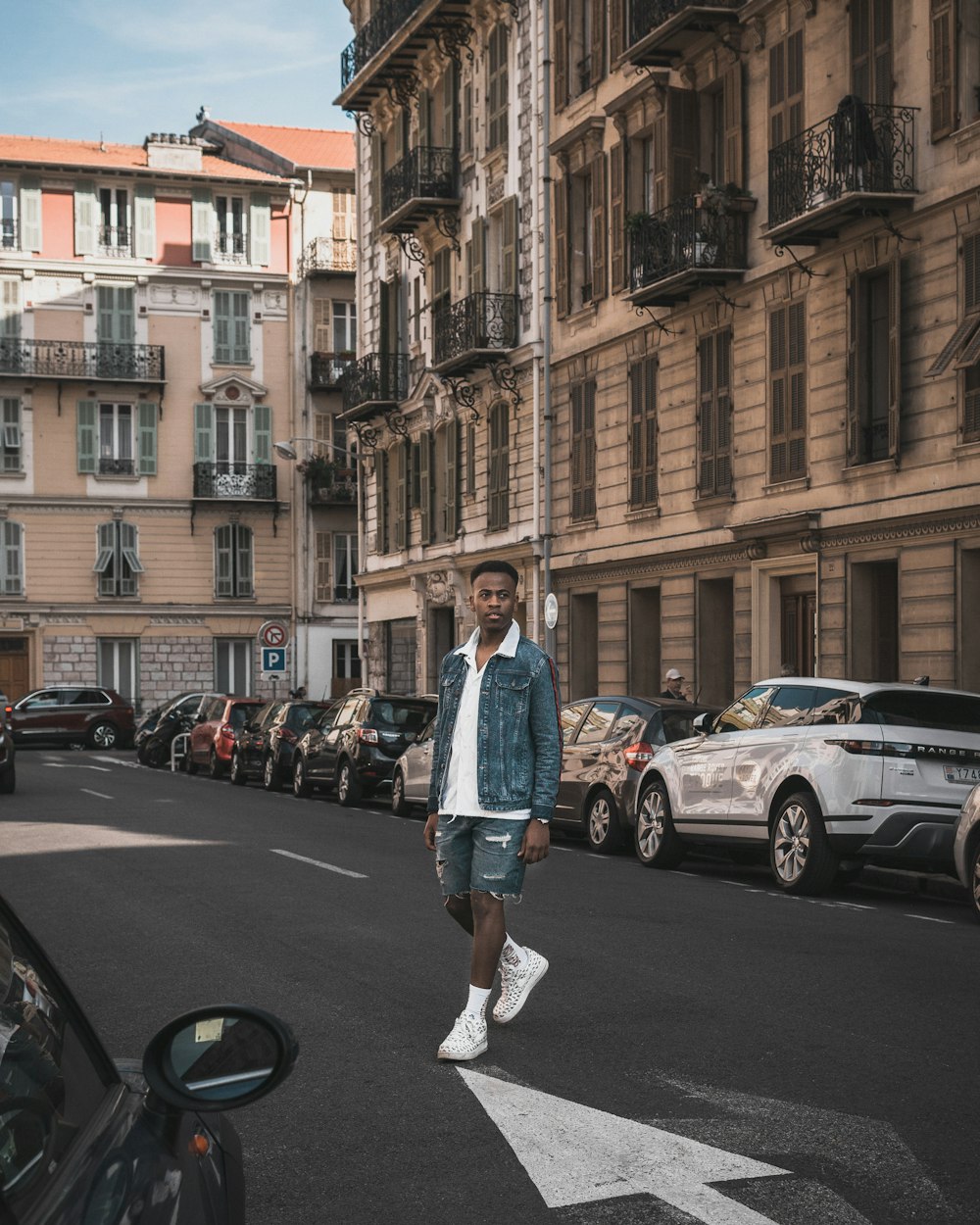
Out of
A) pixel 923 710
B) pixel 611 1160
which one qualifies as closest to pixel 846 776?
pixel 923 710

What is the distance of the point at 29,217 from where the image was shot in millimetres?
56500

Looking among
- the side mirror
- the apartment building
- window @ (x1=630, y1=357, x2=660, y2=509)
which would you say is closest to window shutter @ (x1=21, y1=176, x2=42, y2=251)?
the apartment building

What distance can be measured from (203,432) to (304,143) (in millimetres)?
12574

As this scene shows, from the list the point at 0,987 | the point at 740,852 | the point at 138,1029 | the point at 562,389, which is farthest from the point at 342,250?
the point at 0,987

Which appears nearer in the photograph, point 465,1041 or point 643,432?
point 465,1041

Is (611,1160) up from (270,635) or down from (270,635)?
down

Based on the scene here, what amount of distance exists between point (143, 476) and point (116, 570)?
9.73ft

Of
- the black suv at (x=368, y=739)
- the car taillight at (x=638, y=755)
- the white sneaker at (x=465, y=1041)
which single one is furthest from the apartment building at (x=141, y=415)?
the white sneaker at (x=465, y=1041)

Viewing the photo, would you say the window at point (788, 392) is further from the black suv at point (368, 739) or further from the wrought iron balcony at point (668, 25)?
the black suv at point (368, 739)

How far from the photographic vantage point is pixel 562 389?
110ft

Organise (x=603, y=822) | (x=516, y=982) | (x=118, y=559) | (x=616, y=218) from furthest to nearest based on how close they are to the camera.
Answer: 1. (x=118, y=559)
2. (x=616, y=218)
3. (x=603, y=822)
4. (x=516, y=982)

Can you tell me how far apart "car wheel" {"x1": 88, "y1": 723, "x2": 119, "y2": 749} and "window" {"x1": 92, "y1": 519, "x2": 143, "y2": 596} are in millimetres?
7039

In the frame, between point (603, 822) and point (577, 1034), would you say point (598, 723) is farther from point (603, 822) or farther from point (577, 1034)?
point (577, 1034)

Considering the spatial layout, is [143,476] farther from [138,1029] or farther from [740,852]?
[138,1029]
